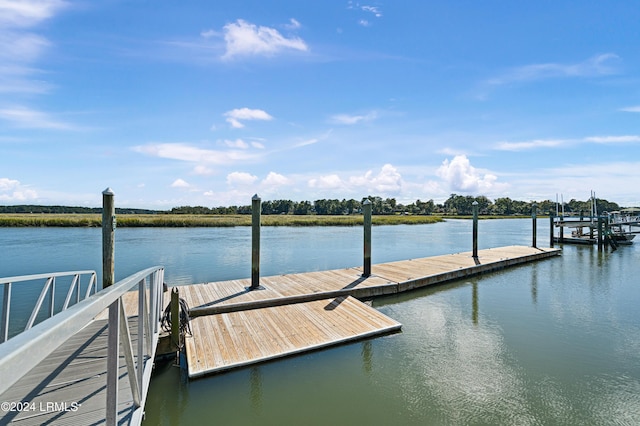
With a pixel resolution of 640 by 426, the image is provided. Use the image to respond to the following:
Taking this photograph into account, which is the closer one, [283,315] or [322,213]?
[283,315]

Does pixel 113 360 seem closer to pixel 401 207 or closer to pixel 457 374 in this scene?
pixel 457 374

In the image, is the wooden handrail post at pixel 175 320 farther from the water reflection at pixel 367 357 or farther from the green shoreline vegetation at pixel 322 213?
the green shoreline vegetation at pixel 322 213

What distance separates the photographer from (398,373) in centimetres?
562

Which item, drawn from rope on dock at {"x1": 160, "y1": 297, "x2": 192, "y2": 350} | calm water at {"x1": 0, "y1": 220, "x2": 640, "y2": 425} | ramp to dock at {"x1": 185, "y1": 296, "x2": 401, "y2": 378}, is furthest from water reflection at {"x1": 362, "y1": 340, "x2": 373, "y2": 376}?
rope on dock at {"x1": 160, "y1": 297, "x2": 192, "y2": 350}

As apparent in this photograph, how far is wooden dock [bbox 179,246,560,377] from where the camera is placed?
224 inches

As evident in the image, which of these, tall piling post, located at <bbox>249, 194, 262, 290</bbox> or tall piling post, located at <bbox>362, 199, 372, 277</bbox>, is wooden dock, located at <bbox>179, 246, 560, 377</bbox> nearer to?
tall piling post, located at <bbox>249, 194, 262, 290</bbox>

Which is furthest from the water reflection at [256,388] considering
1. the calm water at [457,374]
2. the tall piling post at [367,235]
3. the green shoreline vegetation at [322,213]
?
the green shoreline vegetation at [322,213]

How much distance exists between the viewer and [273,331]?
21.2 feet

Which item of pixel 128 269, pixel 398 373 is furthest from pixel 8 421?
pixel 128 269

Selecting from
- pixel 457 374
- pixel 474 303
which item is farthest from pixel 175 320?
pixel 474 303

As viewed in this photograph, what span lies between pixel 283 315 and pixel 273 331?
0.81m

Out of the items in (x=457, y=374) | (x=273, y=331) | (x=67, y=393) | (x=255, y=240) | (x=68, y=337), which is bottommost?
(x=457, y=374)

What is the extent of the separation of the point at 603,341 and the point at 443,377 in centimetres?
398

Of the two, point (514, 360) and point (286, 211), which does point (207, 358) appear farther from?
point (286, 211)
